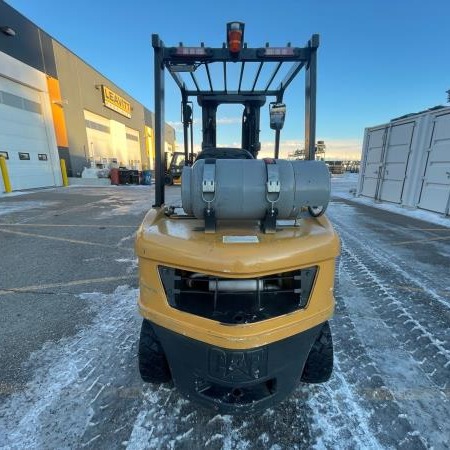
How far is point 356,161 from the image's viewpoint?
40.8 meters

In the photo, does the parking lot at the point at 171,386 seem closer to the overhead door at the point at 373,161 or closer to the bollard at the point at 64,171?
the overhead door at the point at 373,161

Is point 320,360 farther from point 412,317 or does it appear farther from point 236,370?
point 412,317

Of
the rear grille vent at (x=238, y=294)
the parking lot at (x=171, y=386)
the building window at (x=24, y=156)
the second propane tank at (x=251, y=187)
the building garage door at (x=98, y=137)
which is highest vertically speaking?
the building garage door at (x=98, y=137)

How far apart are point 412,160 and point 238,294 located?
34.1 ft

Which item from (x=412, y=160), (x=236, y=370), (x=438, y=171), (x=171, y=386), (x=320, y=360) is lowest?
(x=171, y=386)

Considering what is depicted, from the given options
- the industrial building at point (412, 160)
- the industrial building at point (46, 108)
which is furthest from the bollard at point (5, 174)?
the industrial building at point (412, 160)

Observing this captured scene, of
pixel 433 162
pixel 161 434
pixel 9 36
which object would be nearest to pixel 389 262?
pixel 161 434

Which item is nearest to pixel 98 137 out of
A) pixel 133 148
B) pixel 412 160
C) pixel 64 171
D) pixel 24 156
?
pixel 64 171

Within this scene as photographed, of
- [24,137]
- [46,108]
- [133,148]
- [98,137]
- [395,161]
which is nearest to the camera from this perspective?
[395,161]

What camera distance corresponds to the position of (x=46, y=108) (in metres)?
15.7

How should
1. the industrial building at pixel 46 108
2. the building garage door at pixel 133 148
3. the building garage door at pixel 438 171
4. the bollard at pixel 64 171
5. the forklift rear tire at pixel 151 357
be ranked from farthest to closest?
the building garage door at pixel 133 148
the bollard at pixel 64 171
the industrial building at pixel 46 108
the building garage door at pixel 438 171
the forklift rear tire at pixel 151 357

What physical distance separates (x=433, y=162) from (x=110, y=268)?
9777 millimetres

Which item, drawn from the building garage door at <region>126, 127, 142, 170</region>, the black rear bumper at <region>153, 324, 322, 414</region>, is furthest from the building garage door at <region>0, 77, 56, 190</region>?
the black rear bumper at <region>153, 324, 322, 414</region>

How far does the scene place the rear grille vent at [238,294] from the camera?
1.56 m
